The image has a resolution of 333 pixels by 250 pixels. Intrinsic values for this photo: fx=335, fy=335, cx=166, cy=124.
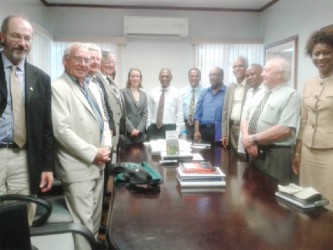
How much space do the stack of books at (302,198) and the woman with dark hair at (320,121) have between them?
Result: 2.80 feet

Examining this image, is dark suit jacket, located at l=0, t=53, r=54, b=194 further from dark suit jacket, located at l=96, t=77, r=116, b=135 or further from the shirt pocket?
the shirt pocket

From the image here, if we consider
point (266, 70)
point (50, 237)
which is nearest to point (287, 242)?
point (50, 237)

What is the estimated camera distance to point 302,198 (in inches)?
56.9

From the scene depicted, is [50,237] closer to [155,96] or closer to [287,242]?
[287,242]

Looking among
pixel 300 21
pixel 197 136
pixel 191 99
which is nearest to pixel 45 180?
pixel 197 136

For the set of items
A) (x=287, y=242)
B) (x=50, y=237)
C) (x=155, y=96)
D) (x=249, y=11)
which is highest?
(x=249, y=11)

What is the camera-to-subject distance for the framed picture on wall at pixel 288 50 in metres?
4.39

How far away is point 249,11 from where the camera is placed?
18.6ft

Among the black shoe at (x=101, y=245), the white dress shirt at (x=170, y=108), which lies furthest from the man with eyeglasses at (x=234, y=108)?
the black shoe at (x=101, y=245)

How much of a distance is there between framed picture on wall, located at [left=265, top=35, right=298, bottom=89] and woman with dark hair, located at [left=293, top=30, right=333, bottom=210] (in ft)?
6.82

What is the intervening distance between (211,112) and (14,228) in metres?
2.98

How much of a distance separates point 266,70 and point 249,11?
135 inches

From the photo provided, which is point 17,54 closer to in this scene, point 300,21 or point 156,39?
point 300,21

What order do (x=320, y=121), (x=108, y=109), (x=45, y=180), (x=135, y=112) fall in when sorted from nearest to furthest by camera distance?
(x=45, y=180) < (x=320, y=121) < (x=108, y=109) < (x=135, y=112)
